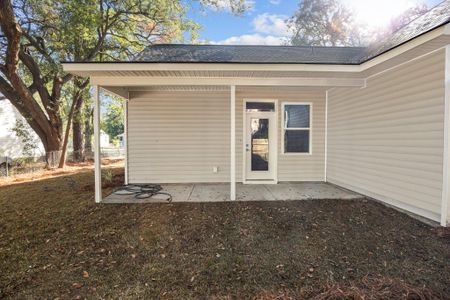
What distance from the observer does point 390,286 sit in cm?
229

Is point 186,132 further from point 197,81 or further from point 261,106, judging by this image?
point 261,106

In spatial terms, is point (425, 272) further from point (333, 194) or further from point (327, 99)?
point (327, 99)

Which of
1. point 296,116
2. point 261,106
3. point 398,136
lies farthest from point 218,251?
point 296,116

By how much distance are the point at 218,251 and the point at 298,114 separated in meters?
5.06

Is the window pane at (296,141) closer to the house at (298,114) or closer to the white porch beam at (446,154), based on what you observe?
the house at (298,114)

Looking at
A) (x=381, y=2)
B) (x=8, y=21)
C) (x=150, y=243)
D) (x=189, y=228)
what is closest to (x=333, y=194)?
(x=189, y=228)

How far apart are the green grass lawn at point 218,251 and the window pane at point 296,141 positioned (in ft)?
8.14

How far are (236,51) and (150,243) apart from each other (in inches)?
230

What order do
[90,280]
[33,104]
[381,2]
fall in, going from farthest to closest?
[381,2], [33,104], [90,280]

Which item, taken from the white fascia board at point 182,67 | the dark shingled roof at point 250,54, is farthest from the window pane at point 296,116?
the white fascia board at point 182,67

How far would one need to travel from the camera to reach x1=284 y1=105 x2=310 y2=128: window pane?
22.4 feet

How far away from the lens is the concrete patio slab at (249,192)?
5.12m

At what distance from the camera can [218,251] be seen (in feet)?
9.93

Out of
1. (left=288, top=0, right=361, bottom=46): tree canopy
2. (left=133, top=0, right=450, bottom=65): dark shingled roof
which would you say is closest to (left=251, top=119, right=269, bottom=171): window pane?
(left=133, top=0, right=450, bottom=65): dark shingled roof
